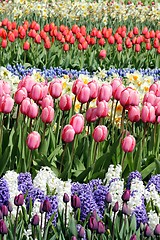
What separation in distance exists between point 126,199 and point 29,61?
535 cm

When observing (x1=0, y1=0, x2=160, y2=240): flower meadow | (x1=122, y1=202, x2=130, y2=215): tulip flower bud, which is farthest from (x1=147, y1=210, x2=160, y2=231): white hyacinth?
(x1=122, y1=202, x2=130, y2=215): tulip flower bud

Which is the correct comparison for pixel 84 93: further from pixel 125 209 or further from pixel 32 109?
pixel 125 209

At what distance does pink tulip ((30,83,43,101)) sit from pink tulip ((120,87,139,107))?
0.53 metres

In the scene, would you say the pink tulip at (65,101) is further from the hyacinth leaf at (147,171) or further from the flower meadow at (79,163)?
the hyacinth leaf at (147,171)

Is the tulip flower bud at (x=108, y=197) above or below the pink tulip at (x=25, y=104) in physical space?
below

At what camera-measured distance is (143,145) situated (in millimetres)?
3977

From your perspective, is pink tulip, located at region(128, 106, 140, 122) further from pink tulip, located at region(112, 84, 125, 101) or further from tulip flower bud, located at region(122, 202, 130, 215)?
tulip flower bud, located at region(122, 202, 130, 215)

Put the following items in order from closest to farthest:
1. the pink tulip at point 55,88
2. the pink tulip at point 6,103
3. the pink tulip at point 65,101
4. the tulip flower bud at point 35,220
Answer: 1. the tulip flower bud at point 35,220
2. the pink tulip at point 6,103
3. the pink tulip at point 65,101
4. the pink tulip at point 55,88

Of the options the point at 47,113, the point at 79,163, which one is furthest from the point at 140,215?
the point at 47,113

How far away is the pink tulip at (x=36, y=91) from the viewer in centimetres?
384

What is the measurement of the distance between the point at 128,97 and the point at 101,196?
1.01 meters

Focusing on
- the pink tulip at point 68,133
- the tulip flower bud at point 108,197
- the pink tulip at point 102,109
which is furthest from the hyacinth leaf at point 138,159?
the tulip flower bud at point 108,197

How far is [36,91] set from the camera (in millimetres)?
3850

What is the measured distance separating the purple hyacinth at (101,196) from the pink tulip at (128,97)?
94 cm
